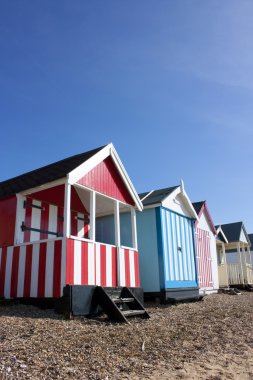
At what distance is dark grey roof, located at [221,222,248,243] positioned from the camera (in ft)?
75.3

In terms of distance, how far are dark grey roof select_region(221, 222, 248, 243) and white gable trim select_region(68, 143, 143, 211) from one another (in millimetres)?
14091

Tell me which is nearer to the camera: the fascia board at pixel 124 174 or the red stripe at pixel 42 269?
the red stripe at pixel 42 269

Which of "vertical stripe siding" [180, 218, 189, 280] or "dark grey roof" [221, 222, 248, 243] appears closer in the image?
"vertical stripe siding" [180, 218, 189, 280]

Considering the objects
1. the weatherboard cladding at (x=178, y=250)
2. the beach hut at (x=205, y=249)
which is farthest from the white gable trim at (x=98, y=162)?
the beach hut at (x=205, y=249)

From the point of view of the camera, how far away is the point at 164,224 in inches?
471

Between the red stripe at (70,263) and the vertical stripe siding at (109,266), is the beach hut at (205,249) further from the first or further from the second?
the red stripe at (70,263)

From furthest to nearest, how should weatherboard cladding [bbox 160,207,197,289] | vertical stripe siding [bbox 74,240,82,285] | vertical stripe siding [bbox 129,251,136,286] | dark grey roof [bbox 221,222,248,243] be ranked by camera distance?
dark grey roof [bbox 221,222,248,243]
weatherboard cladding [bbox 160,207,197,289]
vertical stripe siding [bbox 129,251,136,286]
vertical stripe siding [bbox 74,240,82,285]

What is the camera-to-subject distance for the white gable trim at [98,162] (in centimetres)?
809

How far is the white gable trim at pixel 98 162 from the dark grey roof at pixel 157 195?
4.89ft

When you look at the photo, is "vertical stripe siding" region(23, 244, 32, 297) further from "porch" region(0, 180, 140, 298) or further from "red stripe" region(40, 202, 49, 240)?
"red stripe" region(40, 202, 49, 240)

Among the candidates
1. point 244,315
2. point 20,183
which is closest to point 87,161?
point 20,183

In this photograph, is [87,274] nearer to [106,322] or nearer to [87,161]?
[106,322]

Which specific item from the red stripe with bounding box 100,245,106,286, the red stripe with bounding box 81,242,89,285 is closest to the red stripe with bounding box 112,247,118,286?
the red stripe with bounding box 100,245,106,286

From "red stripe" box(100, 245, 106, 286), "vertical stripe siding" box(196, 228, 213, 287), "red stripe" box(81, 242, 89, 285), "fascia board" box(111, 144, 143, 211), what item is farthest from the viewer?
"vertical stripe siding" box(196, 228, 213, 287)
